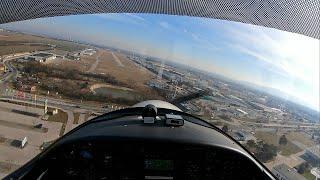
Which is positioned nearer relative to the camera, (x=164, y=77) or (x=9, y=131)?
(x=9, y=131)

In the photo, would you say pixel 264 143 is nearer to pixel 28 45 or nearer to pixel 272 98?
pixel 272 98

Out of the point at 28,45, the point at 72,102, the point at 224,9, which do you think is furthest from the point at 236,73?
the point at 28,45

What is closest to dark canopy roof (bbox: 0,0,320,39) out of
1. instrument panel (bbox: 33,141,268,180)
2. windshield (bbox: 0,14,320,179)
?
windshield (bbox: 0,14,320,179)

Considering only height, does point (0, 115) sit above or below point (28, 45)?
below

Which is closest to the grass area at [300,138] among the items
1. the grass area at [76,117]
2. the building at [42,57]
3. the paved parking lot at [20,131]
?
the grass area at [76,117]

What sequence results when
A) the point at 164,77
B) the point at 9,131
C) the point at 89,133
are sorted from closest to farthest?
the point at 89,133 → the point at 9,131 → the point at 164,77

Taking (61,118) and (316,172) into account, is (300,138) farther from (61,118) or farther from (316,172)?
(61,118)
